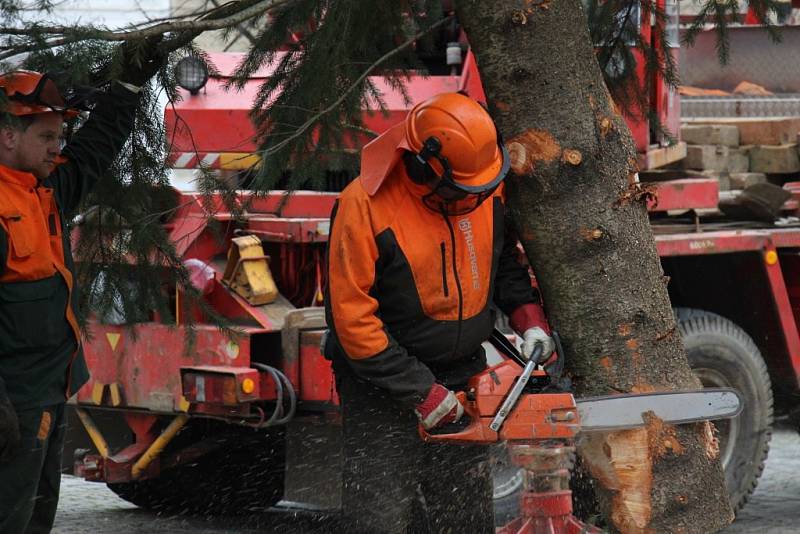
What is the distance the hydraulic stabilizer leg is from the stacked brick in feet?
12.6

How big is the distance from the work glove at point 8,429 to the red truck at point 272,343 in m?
1.17

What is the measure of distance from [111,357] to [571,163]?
7.91 feet

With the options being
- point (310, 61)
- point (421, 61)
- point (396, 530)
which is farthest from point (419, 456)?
point (421, 61)

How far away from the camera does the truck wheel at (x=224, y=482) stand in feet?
19.2

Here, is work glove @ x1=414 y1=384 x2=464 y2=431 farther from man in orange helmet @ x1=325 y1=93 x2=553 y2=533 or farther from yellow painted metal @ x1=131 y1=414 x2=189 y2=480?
yellow painted metal @ x1=131 y1=414 x2=189 y2=480

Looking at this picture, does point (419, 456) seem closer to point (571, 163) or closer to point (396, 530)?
point (396, 530)

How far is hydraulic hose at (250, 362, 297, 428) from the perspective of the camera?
5.10 meters

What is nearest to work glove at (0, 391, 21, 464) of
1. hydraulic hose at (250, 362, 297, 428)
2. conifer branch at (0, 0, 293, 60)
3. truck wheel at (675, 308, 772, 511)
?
conifer branch at (0, 0, 293, 60)

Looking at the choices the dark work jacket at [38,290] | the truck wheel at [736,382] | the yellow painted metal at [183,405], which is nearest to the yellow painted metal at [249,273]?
the yellow painted metal at [183,405]

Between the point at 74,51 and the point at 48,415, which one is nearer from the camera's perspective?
the point at 74,51

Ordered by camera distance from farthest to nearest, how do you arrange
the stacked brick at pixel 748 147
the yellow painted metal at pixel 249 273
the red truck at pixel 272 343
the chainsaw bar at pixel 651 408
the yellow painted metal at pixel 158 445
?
the stacked brick at pixel 748 147, the yellow painted metal at pixel 158 445, the yellow painted metal at pixel 249 273, the red truck at pixel 272 343, the chainsaw bar at pixel 651 408

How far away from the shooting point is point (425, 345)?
4.00m

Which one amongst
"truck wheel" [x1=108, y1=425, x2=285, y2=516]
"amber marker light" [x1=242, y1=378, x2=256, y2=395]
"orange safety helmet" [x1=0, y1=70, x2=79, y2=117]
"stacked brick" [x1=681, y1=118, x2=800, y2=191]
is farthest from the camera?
"stacked brick" [x1=681, y1=118, x2=800, y2=191]

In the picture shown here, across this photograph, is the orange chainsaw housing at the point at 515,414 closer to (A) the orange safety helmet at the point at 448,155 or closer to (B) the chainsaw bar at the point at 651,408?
(B) the chainsaw bar at the point at 651,408
